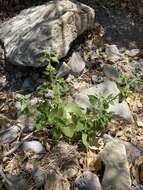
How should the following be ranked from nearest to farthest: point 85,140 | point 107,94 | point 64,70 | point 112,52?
point 85,140 < point 107,94 < point 64,70 < point 112,52

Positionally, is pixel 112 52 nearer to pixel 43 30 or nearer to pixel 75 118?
pixel 43 30

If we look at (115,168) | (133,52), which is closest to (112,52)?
(133,52)

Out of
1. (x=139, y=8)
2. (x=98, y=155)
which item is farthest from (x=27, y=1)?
(x=98, y=155)

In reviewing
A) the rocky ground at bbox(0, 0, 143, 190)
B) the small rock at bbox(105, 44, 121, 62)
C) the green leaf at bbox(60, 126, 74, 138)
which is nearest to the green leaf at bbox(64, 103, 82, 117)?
the green leaf at bbox(60, 126, 74, 138)

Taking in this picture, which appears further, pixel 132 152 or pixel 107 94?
pixel 107 94

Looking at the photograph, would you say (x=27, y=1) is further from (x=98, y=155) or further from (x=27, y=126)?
(x=98, y=155)

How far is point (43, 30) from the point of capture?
3.99 meters

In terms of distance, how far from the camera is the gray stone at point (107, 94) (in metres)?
3.62

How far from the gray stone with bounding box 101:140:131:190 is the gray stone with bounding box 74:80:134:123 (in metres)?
0.39

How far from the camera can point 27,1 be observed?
4883 mm

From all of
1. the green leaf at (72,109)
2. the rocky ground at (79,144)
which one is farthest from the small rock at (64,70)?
the green leaf at (72,109)

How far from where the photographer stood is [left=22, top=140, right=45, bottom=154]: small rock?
3.33 m

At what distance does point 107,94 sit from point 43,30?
35.2 inches

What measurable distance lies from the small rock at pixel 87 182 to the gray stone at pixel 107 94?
623 mm
